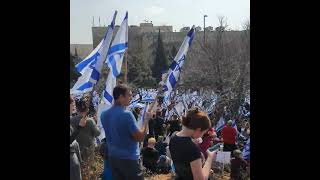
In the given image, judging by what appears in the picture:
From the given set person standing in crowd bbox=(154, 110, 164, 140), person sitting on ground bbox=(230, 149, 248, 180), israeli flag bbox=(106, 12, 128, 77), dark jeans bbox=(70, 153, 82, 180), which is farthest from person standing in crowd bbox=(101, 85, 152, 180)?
person standing in crowd bbox=(154, 110, 164, 140)

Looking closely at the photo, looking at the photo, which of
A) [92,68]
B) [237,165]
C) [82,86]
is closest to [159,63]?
[237,165]

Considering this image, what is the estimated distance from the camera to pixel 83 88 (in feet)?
23.4

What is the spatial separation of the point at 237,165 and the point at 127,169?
4212 mm

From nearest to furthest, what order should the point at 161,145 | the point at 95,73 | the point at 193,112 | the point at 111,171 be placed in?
the point at 193,112
the point at 111,171
the point at 95,73
the point at 161,145

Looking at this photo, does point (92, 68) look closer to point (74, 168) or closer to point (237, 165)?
point (74, 168)

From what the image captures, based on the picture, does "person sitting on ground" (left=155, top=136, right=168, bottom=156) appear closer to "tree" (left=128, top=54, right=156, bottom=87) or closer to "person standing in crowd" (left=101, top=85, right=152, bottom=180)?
→ "person standing in crowd" (left=101, top=85, right=152, bottom=180)

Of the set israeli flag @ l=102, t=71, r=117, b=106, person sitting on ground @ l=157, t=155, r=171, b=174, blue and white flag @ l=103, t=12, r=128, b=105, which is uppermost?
blue and white flag @ l=103, t=12, r=128, b=105

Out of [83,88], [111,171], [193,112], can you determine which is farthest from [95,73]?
[193,112]

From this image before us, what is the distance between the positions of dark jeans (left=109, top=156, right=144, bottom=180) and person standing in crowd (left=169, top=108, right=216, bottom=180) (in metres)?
0.86

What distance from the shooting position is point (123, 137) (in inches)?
179

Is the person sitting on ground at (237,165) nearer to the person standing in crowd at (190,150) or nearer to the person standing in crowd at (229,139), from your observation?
the person standing in crowd at (229,139)

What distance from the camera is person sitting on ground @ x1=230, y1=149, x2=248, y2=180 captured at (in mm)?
8391
